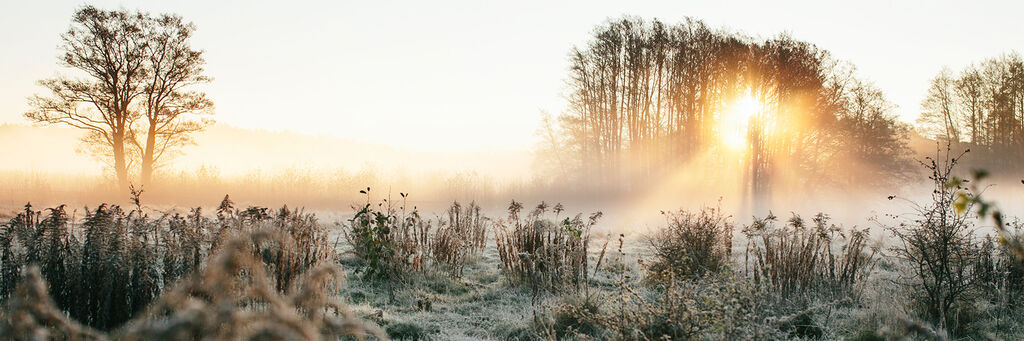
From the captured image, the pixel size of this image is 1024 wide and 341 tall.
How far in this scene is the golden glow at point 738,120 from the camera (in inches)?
801

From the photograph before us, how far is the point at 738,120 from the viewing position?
2088 centimetres

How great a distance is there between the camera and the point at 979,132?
28.6 meters

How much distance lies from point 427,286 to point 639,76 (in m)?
15.6

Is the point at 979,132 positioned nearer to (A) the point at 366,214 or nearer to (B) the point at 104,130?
(A) the point at 366,214

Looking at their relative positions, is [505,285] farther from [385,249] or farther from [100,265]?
[100,265]

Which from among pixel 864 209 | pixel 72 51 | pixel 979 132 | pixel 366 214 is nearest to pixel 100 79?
pixel 72 51

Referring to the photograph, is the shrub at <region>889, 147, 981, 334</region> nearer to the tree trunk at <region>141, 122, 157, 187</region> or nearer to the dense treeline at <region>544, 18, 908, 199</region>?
the dense treeline at <region>544, 18, 908, 199</region>

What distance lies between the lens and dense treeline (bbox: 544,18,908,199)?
19.8 meters

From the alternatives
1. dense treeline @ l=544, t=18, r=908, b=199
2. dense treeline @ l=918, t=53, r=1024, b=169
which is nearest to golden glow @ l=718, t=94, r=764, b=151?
dense treeline @ l=544, t=18, r=908, b=199

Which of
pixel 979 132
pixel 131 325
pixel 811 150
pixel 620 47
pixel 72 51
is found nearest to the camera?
pixel 131 325

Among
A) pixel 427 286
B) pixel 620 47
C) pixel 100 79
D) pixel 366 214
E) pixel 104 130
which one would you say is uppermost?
pixel 620 47

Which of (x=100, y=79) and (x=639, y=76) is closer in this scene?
(x=100, y=79)

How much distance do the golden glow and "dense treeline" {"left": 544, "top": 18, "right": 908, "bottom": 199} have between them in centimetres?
4

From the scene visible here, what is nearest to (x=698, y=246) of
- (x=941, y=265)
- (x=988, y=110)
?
(x=941, y=265)
